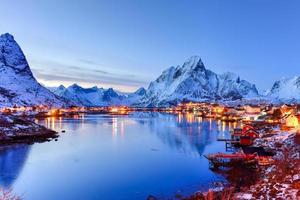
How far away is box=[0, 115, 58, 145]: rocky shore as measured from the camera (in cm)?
7256

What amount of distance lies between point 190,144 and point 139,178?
109ft

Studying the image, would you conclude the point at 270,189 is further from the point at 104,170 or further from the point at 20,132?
the point at 20,132

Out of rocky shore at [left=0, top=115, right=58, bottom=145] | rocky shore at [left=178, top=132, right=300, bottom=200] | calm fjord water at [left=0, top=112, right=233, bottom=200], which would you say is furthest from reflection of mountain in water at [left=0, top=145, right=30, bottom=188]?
rocky shore at [left=178, top=132, right=300, bottom=200]

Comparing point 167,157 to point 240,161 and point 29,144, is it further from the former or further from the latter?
point 29,144

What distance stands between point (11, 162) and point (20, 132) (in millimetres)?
29984

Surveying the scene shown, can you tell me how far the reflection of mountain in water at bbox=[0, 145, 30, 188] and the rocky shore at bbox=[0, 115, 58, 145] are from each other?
7299mm

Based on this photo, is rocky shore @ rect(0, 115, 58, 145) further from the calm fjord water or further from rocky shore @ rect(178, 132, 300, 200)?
rocky shore @ rect(178, 132, 300, 200)

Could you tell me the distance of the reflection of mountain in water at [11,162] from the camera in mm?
40203

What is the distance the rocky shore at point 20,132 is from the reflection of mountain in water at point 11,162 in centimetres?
730

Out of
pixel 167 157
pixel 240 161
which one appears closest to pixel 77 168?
pixel 167 157

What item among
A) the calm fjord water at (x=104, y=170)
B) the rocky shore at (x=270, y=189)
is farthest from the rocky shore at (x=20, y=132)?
the rocky shore at (x=270, y=189)

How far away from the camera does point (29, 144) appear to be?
6994 centimetres

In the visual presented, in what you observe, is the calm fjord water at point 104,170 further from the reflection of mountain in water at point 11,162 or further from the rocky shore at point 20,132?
the rocky shore at point 20,132

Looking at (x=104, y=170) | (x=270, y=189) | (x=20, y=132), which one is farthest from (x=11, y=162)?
(x=270, y=189)
